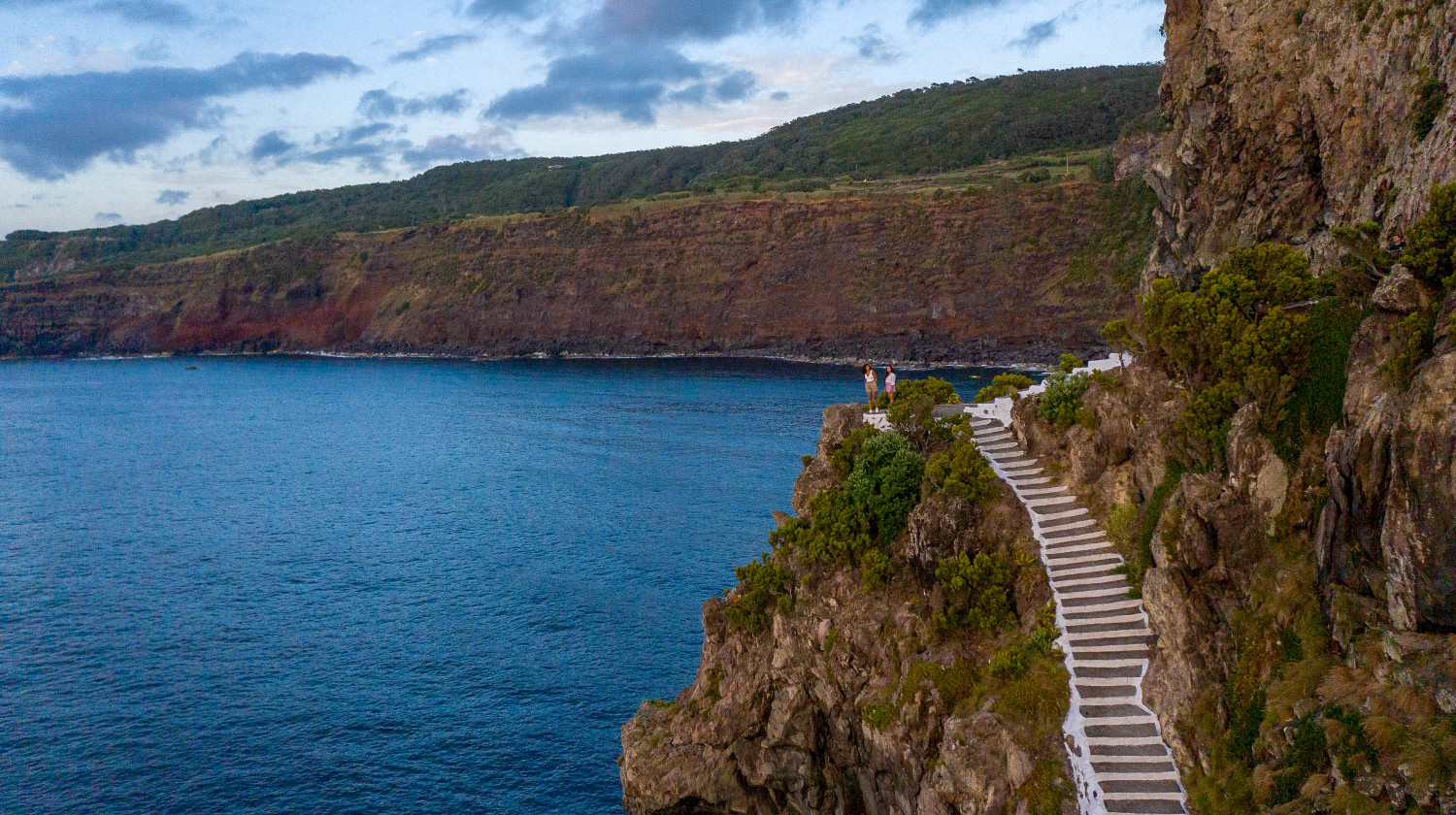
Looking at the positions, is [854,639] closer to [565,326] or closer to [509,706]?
[509,706]

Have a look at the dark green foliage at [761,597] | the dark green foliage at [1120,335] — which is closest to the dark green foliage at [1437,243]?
the dark green foliage at [1120,335]

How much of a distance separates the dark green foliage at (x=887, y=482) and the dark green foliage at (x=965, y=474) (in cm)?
82

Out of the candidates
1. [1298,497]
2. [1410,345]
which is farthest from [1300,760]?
[1410,345]

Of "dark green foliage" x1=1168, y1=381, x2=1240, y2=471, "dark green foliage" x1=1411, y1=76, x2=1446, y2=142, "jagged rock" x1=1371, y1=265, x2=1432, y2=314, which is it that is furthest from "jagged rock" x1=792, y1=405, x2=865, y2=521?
"dark green foliage" x1=1411, y1=76, x2=1446, y2=142

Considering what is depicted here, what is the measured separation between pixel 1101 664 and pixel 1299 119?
2543 cm

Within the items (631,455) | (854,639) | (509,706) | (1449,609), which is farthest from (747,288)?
(1449,609)

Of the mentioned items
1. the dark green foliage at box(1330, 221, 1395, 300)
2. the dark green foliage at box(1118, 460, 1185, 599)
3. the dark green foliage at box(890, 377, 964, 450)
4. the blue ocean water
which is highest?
the dark green foliage at box(1330, 221, 1395, 300)

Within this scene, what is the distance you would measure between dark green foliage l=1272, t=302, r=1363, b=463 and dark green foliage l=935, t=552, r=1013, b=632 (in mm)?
6502

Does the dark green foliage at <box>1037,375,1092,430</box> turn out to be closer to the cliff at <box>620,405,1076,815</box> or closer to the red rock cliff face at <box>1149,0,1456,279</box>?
the cliff at <box>620,405,1076,815</box>

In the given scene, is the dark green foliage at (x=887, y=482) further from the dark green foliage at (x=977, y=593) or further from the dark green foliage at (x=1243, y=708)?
the dark green foliage at (x=1243, y=708)

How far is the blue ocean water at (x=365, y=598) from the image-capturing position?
37.2 meters

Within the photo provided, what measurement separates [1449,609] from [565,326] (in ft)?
575

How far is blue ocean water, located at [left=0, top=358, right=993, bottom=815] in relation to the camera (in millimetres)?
37156

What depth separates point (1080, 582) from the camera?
77.5 ft
